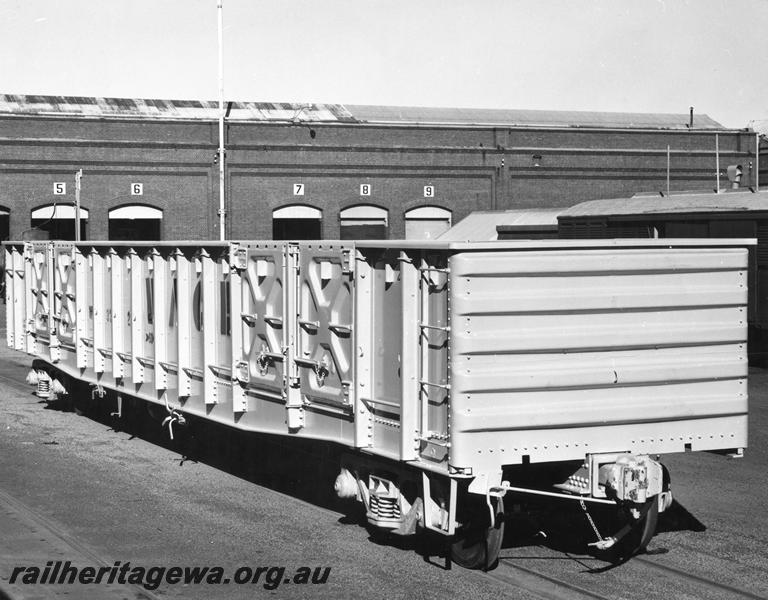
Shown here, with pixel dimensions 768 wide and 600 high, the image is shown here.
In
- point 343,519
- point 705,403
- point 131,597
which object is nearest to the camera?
point 131,597

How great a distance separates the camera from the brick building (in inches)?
1663

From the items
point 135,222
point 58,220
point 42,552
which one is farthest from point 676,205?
point 58,220

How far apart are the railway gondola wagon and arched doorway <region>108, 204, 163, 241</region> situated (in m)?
32.5

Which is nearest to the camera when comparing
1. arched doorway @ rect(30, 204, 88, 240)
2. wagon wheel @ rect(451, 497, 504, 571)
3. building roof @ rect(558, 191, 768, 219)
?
wagon wheel @ rect(451, 497, 504, 571)

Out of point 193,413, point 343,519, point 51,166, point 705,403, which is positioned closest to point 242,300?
point 193,413

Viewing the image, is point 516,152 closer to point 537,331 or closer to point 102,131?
point 102,131

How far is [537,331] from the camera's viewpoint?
9.01 meters

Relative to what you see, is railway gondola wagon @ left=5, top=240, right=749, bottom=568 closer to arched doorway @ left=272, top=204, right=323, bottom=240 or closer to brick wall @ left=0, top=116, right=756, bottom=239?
brick wall @ left=0, top=116, right=756, bottom=239

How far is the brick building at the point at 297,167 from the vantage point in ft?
139

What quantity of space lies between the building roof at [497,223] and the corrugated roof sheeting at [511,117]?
1588 centimetres

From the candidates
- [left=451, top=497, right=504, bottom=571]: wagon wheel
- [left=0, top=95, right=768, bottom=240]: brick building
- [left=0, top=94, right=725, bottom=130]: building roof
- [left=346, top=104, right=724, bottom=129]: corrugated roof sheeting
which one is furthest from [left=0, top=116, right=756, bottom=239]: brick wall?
[left=451, top=497, right=504, bottom=571]: wagon wheel

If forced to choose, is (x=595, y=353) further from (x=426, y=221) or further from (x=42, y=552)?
(x=426, y=221)

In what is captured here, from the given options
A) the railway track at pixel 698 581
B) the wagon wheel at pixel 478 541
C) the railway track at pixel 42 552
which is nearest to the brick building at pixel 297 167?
the railway track at pixel 42 552

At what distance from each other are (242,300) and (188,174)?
3262 cm
